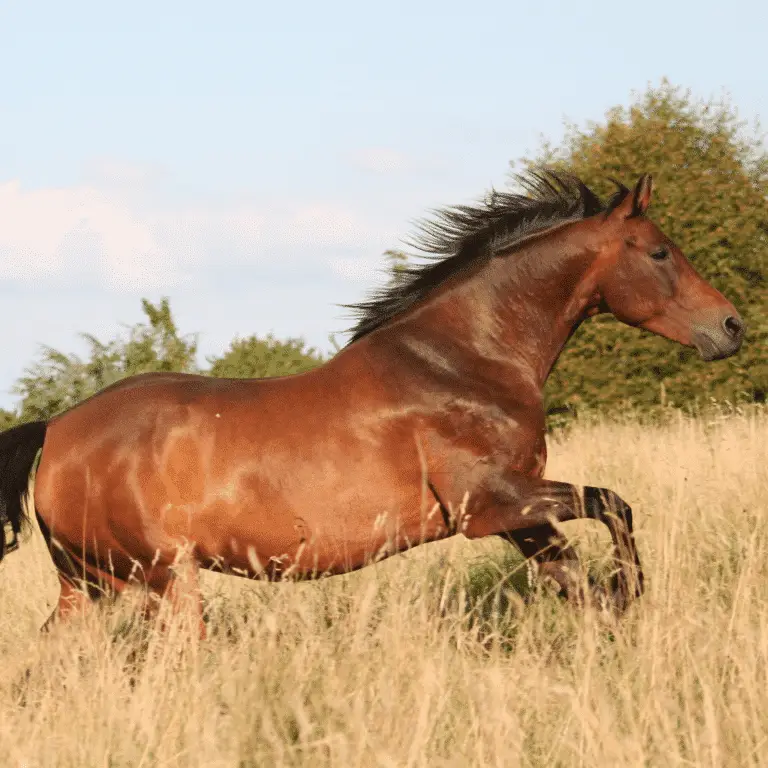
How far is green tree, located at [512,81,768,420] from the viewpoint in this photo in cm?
1378

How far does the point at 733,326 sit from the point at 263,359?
1066cm

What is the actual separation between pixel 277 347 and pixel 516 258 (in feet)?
35.1

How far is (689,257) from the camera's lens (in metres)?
13.9

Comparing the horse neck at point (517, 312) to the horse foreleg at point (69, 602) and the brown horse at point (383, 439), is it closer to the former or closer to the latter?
the brown horse at point (383, 439)

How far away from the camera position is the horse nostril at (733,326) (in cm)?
569

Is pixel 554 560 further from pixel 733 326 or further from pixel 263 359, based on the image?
pixel 263 359

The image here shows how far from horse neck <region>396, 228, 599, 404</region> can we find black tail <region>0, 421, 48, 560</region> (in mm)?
1816

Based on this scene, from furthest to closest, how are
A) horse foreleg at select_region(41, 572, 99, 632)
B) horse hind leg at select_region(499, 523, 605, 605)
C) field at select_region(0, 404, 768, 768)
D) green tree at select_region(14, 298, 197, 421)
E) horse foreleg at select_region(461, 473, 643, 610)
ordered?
1. green tree at select_region(14, 298, 197, 421)
2. horse foreleg at select_region(41, 572, 99, 632)
3. horse hind leg at select_region(499, 523, 605, 605)
4. horse foreleg at select_region(461, 473, 643, 610)
5. field at select_region(0, 404, 768, 768)

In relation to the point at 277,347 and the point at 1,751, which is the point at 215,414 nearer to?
the point at 1,751

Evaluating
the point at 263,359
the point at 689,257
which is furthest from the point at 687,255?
the point at 263,359

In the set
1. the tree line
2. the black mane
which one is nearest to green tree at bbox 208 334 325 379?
the tree line

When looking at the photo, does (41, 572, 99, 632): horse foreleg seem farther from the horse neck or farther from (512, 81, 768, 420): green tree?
(512, 81, 768, 420): green tree

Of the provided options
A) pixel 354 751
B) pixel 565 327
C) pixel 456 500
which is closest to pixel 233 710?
pixel 354 751

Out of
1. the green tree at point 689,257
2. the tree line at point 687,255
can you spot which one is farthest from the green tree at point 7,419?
the green tree at point 689,257
